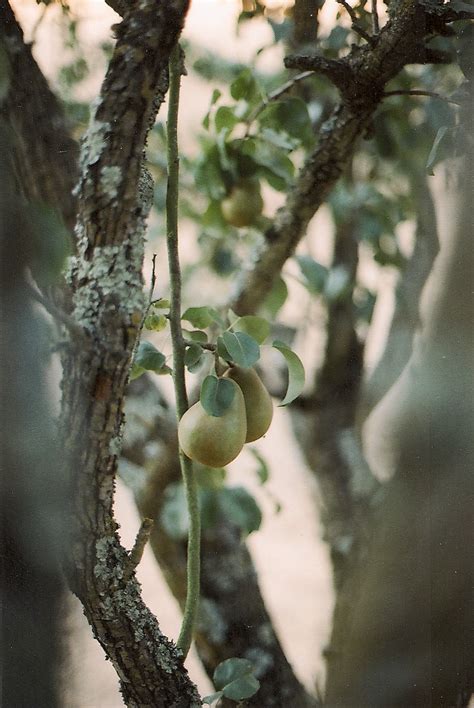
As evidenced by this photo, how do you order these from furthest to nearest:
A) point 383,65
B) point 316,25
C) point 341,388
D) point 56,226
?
1. point 341,388
2. point 316,25
3. point 383,65
4. point 56,226

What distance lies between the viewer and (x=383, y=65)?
0.51 meters

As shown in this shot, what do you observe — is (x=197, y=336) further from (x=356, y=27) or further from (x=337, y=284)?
(x=337, y=284)

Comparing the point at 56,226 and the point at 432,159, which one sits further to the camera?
the point at 432,159

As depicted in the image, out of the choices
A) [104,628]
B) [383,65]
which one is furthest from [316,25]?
[104,628]

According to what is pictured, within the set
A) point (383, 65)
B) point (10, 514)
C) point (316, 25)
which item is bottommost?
point (10, 514)

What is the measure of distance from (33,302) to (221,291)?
1.36 feet

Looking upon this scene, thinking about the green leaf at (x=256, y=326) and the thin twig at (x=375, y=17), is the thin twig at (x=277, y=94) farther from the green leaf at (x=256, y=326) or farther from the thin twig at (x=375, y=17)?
the green leaf at (x=256, y=326)

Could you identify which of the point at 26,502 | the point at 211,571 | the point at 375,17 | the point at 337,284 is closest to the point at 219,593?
the point at 211,571

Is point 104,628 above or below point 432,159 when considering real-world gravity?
below

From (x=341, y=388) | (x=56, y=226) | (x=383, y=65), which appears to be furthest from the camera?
(x=341, y=388)

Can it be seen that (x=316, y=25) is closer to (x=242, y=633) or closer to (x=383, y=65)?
(x=383, y=65)

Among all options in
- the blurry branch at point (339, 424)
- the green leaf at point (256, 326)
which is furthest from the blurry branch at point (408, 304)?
the green leaf at point (256, 326)

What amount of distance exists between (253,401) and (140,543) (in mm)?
100

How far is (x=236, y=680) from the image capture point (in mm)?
509
